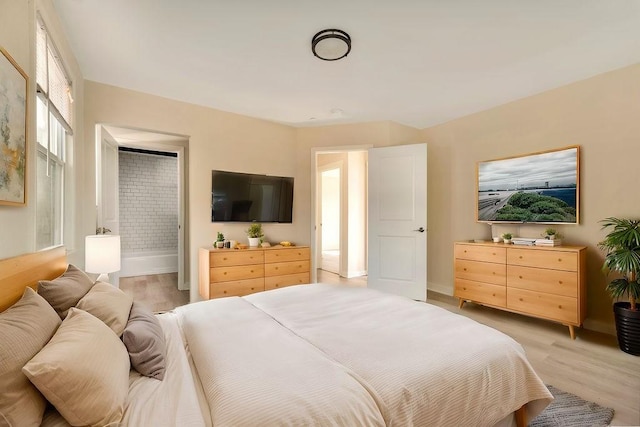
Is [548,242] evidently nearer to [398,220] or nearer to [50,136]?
[398,220]

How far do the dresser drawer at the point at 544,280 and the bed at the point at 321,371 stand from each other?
1.74 m

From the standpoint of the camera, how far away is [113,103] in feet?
10.3

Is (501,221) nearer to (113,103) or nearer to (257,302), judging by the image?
(257,302)

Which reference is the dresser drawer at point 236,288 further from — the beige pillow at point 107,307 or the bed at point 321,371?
the beige pillow at point 107,307

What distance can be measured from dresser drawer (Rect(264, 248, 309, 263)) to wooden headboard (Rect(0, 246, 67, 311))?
219 cm

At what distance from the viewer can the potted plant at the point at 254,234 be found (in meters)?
3.85

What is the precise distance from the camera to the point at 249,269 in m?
3.59

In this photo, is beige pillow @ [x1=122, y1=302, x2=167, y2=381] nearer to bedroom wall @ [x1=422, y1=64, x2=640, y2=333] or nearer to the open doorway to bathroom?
the open doorway to bathroom

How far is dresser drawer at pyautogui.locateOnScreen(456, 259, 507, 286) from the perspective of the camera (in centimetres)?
319

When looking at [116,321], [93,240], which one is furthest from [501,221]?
[93,240]

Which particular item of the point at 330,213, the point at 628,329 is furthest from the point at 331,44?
the point at 330,213

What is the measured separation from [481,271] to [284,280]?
2.36m

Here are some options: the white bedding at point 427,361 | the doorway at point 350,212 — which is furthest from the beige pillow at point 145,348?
the doorway at point 350,212

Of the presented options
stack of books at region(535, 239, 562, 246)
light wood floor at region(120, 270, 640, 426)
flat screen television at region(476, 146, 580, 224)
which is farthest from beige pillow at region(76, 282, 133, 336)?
flat screen television at region(476, 146, 580, 224)
